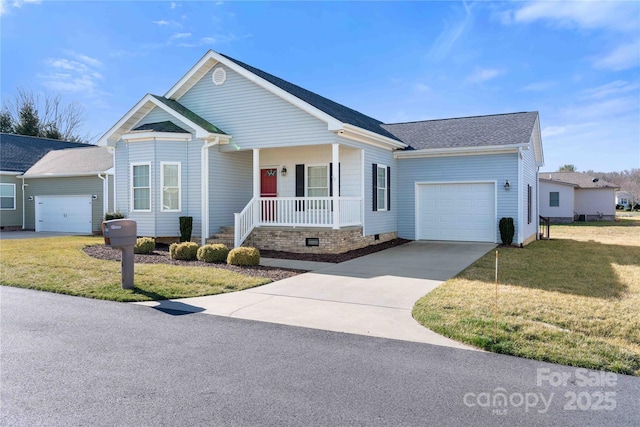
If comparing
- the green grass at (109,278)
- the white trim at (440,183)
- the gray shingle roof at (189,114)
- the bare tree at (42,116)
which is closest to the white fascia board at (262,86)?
the gray shingle roof at (189,114)

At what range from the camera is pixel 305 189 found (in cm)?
1617

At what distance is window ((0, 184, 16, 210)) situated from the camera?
2485 centimetres

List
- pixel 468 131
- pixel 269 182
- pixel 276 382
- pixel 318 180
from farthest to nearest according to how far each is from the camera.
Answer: pixel 468 131 → pixel 269 182 → pixel 318 180 → pixel 276 382

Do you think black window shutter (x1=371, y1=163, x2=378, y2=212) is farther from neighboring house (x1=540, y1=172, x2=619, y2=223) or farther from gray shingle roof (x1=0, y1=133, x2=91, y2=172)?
neighboring house (x1=540, y1=172, x2=619, y2=223)

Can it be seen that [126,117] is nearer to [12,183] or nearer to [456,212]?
[456,212]

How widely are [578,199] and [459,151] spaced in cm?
2925

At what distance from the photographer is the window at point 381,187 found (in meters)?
16.0

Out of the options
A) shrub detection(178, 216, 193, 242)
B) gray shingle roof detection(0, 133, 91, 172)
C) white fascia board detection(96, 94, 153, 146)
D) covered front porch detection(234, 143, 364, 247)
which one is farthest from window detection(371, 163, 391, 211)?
gray shingle roof detection(0, 133, 91, 172)

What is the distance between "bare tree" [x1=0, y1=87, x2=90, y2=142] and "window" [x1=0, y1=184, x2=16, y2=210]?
65.8ft

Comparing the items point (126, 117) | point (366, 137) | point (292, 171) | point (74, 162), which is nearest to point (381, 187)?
point (366, 137)

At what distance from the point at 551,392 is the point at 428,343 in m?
1.59

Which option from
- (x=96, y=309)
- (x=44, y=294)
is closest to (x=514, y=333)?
(x=96, y=309)

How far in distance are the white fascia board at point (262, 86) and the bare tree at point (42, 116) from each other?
3414 cm

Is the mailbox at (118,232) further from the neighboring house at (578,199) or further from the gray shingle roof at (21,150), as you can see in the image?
the neighboring house at (578,199)
